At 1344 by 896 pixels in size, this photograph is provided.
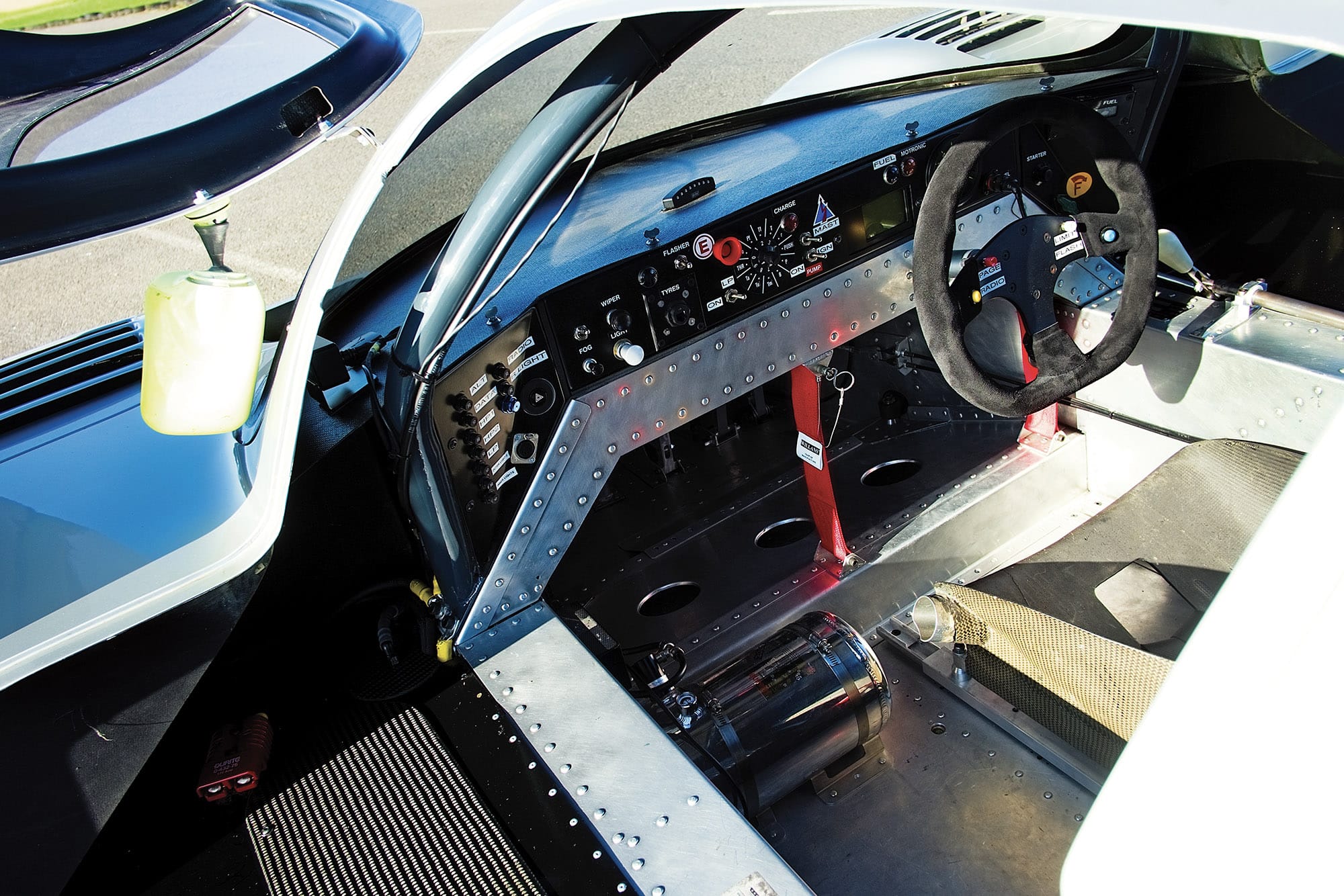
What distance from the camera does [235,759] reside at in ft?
5.14

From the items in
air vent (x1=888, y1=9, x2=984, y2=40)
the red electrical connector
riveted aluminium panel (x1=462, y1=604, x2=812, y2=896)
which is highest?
air vent (x1=888, y1=9, x2=984, y2=40)

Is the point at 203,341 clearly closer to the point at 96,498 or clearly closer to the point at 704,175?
the point at 96,498

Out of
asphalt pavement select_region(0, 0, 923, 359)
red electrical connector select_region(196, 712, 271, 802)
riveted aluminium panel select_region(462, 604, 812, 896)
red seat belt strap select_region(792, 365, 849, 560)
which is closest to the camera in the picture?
riveted aluminium panel select_region(462, 604, 812, 896)

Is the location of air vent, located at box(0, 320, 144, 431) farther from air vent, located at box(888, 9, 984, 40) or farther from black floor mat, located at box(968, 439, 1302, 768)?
air vent, located at box(888, 9, 984, 40)

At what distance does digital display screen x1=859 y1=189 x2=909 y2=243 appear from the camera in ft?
6.98

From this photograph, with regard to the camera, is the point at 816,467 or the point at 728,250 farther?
the point at 816,467

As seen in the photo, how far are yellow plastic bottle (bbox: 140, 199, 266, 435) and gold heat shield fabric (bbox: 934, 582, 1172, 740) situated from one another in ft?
4.31

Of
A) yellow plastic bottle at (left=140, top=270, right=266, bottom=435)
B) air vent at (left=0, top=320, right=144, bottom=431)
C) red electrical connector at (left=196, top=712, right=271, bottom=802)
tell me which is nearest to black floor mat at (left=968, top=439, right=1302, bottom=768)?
red electrical connector at (left=196, top=712, right=271, bottom=802)

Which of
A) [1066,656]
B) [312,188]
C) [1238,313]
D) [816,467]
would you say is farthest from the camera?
[312,188]

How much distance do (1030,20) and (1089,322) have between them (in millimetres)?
1050

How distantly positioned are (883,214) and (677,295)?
541 millimetres

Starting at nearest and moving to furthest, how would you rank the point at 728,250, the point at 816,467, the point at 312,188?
the point at 728,250 → the point at 816,467 → the point at 312,188

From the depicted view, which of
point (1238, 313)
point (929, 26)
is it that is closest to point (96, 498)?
point (1238, 313)

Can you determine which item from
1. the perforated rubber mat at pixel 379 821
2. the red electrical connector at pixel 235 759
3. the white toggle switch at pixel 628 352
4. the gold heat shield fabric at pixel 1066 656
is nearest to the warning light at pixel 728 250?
the white toggle switch at pixel 628 352
